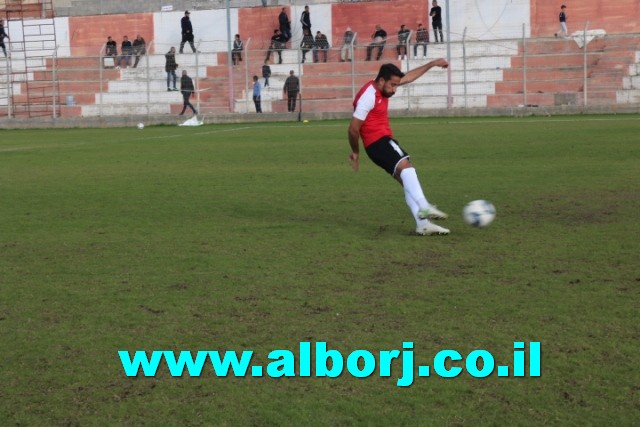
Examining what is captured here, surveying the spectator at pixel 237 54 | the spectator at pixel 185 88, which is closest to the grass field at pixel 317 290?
the spectator at pixel 185 88

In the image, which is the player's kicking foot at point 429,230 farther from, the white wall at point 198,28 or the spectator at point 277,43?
the white wall at point 198,28

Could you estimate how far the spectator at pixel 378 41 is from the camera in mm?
37406

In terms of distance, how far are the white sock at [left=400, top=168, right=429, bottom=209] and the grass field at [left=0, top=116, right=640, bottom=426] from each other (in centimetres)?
35

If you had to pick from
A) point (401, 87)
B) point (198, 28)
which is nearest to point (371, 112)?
point (401, 87)

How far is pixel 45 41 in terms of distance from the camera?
150ft

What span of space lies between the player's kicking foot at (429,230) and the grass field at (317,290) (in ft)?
0.30

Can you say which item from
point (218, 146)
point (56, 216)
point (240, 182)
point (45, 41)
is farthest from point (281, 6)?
point (56, 216)

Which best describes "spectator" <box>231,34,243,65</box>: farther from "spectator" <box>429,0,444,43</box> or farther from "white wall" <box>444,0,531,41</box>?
"white wall" <box>444,0,531,41</box>

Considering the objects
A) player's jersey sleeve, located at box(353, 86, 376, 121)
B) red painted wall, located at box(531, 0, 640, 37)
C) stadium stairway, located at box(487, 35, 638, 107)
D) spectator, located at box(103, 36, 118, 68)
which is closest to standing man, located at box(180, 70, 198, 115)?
spectator, located at box(103, 36, 118, 68)

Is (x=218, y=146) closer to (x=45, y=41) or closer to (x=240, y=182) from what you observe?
(x=240, y=182)

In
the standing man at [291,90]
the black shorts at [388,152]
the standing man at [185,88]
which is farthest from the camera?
the standing man at [185,88]

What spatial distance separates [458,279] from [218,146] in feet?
50.5

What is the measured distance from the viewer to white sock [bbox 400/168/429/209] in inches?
385

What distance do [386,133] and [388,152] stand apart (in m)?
0.19
